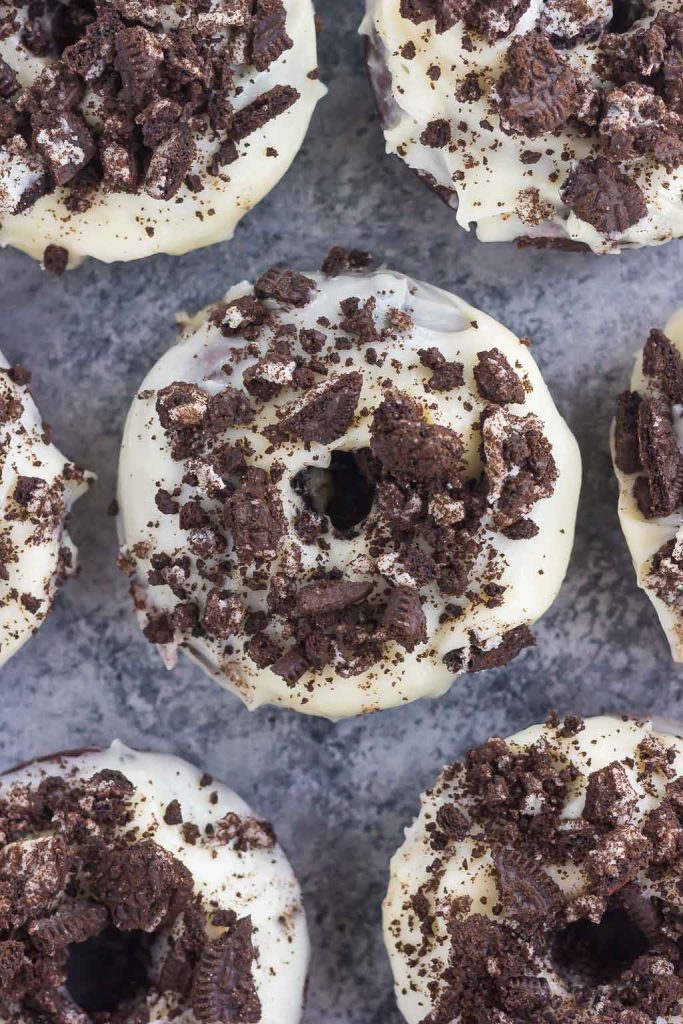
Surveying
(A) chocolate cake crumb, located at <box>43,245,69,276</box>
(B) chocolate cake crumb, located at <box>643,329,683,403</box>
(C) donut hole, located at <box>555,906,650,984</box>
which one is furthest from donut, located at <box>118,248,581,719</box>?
(C) donut hole, located at <box>555,906,650,984</box>

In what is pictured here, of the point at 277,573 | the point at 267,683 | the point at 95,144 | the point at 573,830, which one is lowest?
the point at 573,830

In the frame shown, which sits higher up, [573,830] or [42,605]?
[42,605]

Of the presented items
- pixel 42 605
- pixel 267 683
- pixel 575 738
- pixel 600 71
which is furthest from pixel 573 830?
pixel 600 71

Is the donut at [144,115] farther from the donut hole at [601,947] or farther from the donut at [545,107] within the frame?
the donut hole at [601,947]

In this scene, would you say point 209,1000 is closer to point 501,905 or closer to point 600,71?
point 501,905

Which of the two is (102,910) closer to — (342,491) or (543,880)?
(543,880)

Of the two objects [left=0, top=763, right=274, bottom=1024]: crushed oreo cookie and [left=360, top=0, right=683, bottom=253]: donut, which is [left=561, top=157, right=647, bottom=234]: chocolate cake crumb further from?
[left=0, top=763, right=274, bottom=1024]: crushed oreo cookie

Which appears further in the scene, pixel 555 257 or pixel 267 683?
pixel 555 257

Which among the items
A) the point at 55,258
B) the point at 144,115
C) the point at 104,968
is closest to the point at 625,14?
the point at 144,115
